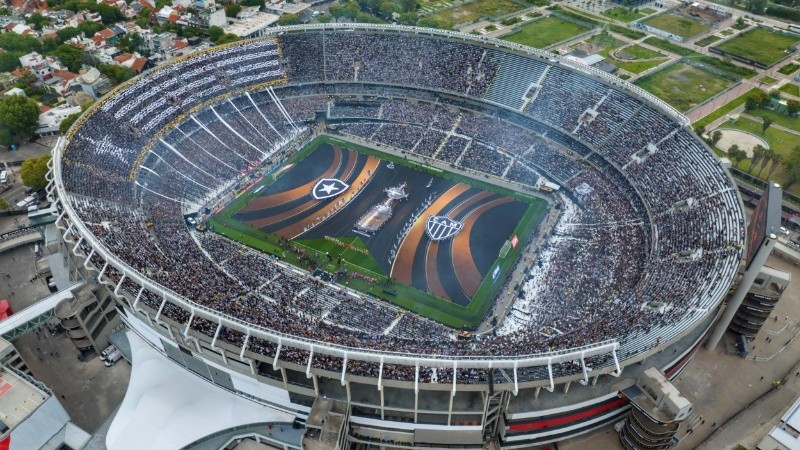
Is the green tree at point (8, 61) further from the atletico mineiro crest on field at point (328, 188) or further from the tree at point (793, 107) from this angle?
the tree at point (793, 107)

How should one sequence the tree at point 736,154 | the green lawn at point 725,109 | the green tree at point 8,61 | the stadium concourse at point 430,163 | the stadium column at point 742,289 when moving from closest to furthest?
the stadium concourse at point 430,163
the stadium column at point 742,289
the tree at point 736,154
the green lawn at point 725,109
the green tree at point 8,61

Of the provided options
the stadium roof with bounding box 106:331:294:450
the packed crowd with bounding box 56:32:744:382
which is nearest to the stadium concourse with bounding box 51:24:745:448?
the packed crowd with bounding box 56:32:744:382

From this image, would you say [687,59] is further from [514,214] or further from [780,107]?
[514,214]

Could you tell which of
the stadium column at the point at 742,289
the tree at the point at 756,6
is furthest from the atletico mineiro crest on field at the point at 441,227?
the tree at the point at 756,6

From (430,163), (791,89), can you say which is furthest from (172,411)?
(791,89)

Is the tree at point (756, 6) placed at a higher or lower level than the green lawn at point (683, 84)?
higher

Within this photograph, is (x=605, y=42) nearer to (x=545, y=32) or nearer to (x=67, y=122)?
(x=545, y=32)

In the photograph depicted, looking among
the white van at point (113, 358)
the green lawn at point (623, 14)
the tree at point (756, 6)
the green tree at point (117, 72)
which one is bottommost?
the white van at point (113, 358)

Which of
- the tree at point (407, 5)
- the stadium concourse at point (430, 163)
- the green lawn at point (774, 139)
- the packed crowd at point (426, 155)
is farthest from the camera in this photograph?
the tree at point (407, 5)

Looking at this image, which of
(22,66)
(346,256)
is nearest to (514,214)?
(346,256)
